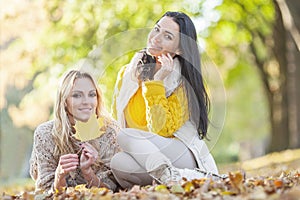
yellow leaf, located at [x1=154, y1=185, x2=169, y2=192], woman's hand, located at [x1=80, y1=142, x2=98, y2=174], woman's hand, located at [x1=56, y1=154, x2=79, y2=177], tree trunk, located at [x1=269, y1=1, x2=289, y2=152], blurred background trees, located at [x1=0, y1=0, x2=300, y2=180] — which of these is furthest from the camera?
tree trunk, located at [x1=269, y1=1, x2=289, y2=152]

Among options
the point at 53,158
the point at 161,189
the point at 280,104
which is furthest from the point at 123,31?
the point at 161,189

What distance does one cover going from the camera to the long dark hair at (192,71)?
14.9 ft

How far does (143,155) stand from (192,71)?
72 cm

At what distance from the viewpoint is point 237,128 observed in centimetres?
3009

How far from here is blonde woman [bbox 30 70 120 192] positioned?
4477 mm

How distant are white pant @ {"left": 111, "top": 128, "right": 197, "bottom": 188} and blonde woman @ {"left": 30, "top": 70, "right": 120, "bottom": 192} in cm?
16

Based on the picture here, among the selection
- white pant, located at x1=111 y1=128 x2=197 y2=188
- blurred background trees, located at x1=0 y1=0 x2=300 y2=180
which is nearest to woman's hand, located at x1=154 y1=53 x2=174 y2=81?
white pant, located at x1=111 y1=128 x2=197 y2=188

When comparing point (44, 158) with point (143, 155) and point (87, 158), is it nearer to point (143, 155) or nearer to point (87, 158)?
point (87, 158)

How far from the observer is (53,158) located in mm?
4523

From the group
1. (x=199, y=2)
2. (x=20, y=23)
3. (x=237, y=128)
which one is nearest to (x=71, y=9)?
(x=20, y=23)

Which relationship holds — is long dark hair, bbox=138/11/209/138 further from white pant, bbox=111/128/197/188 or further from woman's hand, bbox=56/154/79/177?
woman's hand, bbox=56/154/79/177

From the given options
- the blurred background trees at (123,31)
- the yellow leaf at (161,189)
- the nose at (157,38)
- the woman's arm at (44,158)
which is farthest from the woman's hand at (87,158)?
the blurred background trees at (123,31)

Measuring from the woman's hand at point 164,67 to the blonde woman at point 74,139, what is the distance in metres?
0.46

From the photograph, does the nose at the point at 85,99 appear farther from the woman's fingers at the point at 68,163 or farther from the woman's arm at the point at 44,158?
the woman's fingers at the point at 68,163
